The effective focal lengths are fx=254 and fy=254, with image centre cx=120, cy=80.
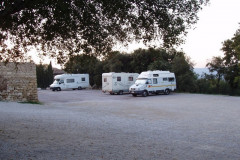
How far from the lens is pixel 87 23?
22.9ft

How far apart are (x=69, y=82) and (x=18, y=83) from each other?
2135cm

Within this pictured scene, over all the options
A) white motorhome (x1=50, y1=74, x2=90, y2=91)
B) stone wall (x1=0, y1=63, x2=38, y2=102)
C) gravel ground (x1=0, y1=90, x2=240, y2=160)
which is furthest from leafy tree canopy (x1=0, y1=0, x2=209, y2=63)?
white motorhome (x1=50, y1=74, x2=90, y2=91)

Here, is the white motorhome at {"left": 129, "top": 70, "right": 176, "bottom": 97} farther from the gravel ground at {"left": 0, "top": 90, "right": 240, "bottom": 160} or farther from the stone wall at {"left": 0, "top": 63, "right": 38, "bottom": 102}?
the gravel ground at {"left": 0, "top": 90, "right": 240, "bottom": 160}

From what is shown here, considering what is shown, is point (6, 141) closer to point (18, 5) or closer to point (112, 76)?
point (18, 5)

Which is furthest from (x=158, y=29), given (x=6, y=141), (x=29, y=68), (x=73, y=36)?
(x=29, y=68)

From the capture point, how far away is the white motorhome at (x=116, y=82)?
30.6 metres

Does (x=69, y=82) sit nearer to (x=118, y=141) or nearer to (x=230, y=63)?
(x=230, y=63)

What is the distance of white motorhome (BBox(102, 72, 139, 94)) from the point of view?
100 feet

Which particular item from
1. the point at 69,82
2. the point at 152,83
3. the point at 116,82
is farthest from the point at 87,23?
the point at 69,82

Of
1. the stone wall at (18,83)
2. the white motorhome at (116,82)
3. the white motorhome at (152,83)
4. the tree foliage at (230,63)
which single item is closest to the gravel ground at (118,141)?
the stone wall at (18,83)

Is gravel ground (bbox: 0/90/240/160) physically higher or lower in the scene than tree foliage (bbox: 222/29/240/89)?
lower

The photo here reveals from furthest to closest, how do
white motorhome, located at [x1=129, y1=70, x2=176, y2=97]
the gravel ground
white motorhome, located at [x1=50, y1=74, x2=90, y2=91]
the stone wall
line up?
1. white motorhome, located at [x1=50, y1=74, x2=90, y2=91]
2. white motorhome, located at [x1=129, y1=70, x2=176, y2=97]
3. the stone wall
4. the gravel ground

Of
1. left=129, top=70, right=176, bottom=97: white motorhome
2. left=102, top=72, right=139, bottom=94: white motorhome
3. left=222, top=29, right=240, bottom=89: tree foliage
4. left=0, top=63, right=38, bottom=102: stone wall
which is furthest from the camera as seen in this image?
left=222, top=29, right=240, bottom=89: tree foliage

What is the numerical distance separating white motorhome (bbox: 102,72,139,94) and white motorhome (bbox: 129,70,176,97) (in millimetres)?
3310
